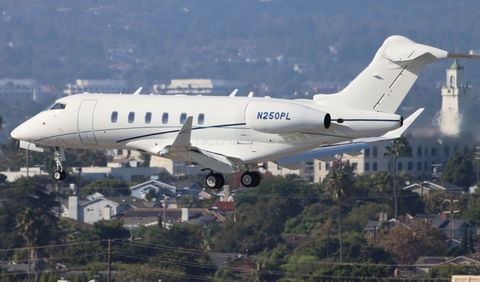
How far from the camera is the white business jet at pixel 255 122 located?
45.0m

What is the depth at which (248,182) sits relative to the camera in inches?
1859

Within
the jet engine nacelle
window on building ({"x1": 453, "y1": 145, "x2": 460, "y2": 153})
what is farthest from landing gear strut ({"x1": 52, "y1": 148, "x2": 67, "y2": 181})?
window on building ({"x1": 453, "y1": 145, "x2": 460, "y2": 153})

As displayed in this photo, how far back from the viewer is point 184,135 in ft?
146

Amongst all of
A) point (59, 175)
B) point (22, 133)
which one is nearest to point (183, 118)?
point (59, 175)

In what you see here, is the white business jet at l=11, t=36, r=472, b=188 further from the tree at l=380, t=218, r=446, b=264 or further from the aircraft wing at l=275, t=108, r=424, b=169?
the tree at l=380, t=218, r=446, b=264

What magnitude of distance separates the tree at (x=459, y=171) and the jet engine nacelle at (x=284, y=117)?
97.7m

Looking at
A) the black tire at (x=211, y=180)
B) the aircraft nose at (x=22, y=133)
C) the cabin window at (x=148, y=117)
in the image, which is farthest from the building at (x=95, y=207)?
the black tire at (x=211, y=180)

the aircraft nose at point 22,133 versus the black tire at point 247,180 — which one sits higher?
the aircraft nose at point 22,133

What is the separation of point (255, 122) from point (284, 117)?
1307 mm

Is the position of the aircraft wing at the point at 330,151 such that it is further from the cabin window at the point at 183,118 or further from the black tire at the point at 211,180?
the cabin window at the point at 183,118

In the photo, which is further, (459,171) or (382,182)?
(459,171)

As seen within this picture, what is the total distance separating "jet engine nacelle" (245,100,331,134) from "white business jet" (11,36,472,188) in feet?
0.11

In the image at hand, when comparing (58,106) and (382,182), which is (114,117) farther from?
(382,182)

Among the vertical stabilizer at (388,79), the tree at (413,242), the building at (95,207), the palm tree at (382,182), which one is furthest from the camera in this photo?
the building at (95,207)
